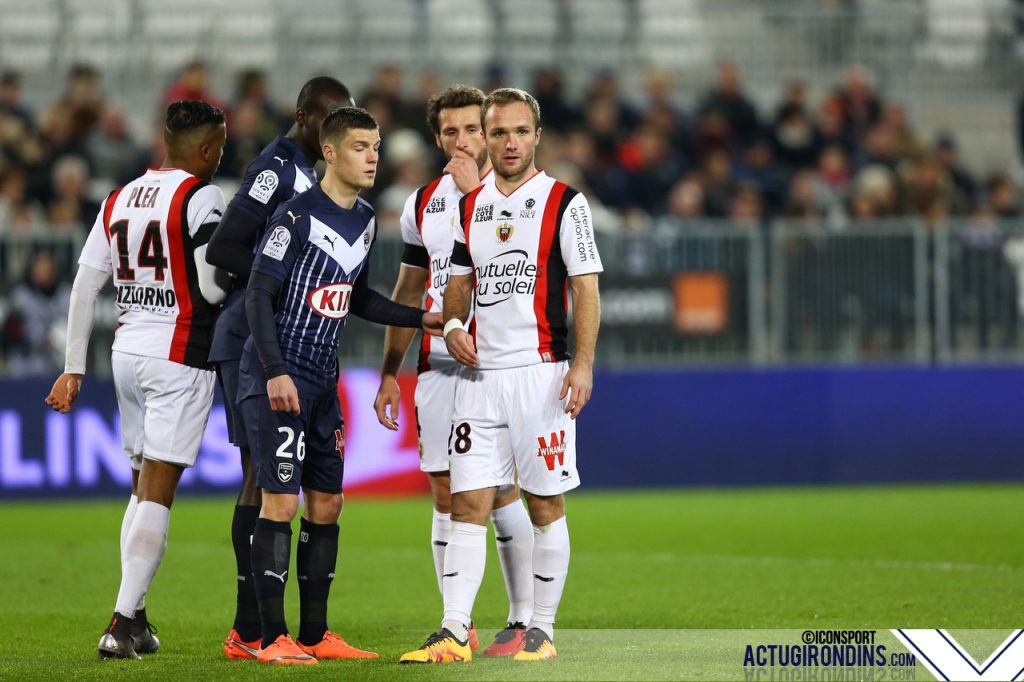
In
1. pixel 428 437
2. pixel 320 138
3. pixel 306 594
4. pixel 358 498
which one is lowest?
pixel 358 498

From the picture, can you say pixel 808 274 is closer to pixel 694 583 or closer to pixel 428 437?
pixel 694 583

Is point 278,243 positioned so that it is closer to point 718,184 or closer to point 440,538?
point 440,538

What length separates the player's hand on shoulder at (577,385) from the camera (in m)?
6.42

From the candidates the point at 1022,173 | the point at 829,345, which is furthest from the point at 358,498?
the point at 1022,173

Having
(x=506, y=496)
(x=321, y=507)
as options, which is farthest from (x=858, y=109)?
(x=321, y=507)

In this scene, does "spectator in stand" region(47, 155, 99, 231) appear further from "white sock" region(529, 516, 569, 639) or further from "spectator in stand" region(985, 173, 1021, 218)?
"spectator in stand" region(985, 173, 1021, 218)

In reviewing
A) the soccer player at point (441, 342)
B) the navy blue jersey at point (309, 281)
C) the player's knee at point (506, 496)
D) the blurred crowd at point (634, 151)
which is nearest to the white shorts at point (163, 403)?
the navy blue jersey at point (309, 281)

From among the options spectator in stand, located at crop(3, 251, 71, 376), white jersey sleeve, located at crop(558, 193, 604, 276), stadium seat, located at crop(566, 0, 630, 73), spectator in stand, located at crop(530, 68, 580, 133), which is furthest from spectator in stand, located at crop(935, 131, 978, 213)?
white jersey sleeve, located at crop(558, 193, 604, 276)

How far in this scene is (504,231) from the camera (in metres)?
6.61

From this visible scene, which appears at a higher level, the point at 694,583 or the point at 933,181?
the point at 933,181

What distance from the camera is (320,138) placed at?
6945mm

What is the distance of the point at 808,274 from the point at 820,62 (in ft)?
21.2

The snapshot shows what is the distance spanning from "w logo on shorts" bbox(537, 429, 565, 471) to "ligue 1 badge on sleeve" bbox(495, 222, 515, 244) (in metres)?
0.84

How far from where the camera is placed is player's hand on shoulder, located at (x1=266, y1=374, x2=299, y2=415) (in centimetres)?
648
